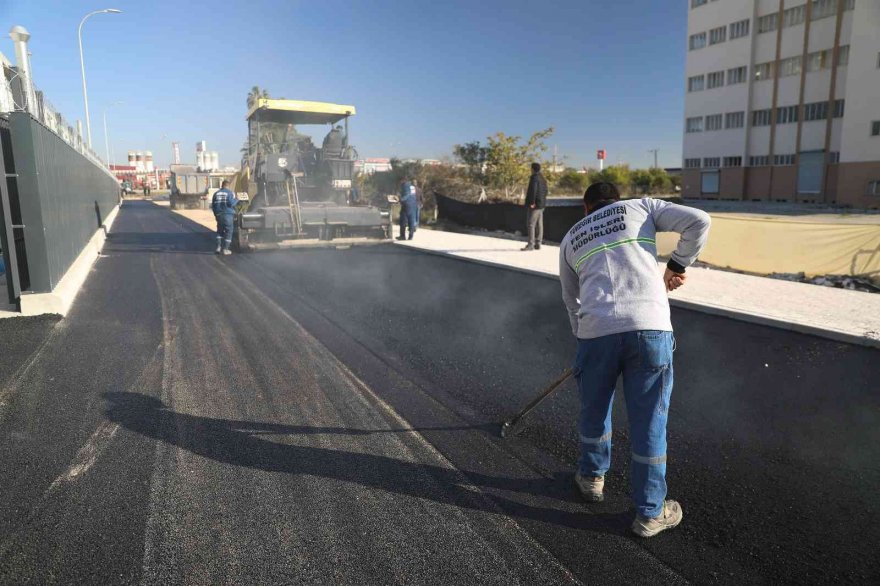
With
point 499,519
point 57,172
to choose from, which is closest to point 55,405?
point 499,519

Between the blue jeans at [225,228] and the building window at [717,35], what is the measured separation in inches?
1665

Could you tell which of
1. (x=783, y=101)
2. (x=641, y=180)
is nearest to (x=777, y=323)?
(x=783, y=101)

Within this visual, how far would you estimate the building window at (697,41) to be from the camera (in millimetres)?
46031

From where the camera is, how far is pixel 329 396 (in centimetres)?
490

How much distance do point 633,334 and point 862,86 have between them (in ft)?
127

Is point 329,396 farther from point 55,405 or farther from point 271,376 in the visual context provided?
point 55,405

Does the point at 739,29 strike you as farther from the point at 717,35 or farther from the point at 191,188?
the point at 191,188

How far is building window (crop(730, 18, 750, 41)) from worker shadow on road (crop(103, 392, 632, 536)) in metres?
47.4

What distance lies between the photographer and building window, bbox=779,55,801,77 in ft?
128

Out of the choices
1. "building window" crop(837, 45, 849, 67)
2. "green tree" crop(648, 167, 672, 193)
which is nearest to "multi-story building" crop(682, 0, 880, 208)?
"building window" crop(837, 45, 849, 67)

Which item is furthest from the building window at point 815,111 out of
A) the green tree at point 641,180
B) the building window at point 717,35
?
the green tree at point 641,180

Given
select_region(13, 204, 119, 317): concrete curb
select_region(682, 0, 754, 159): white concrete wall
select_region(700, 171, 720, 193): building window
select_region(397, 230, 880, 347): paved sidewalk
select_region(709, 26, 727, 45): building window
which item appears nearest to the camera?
select_region(397, 230, 880, 347): paved sidewalk

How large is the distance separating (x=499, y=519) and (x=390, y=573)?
0.68 metres

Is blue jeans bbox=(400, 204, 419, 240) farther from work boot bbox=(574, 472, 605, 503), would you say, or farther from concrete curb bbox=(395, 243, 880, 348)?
work boot bbox=(574, 472, 605, 503)
